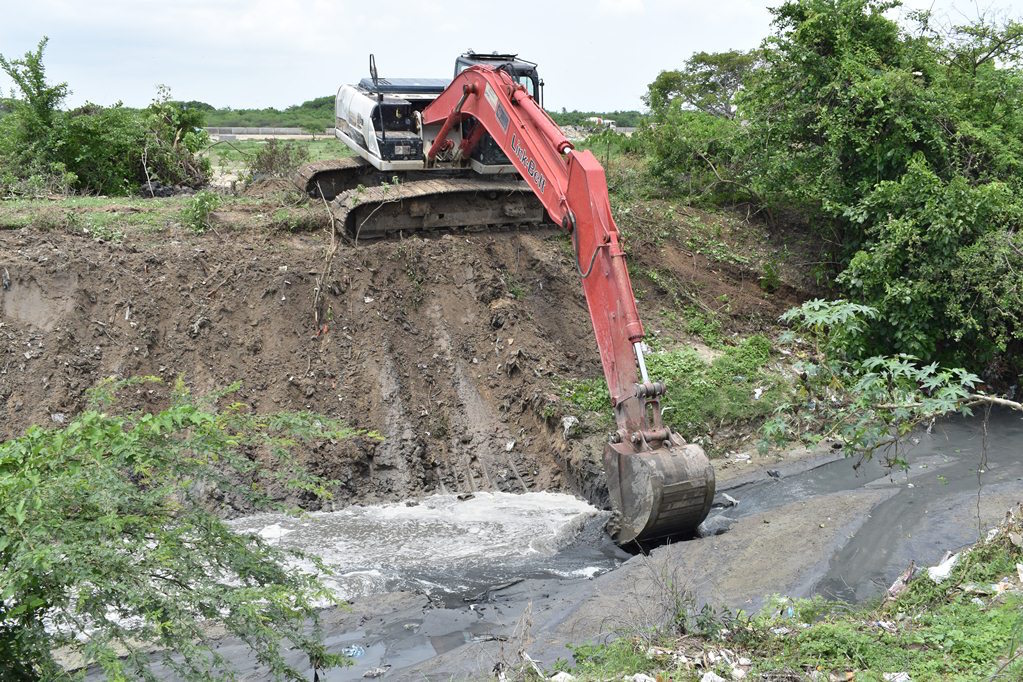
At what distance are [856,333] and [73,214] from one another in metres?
8.55

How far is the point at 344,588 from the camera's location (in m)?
6.98

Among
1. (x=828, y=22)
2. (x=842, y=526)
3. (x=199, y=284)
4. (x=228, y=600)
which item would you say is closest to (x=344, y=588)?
(x=228, y=600)

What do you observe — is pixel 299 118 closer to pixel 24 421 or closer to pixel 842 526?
pixel 24 421

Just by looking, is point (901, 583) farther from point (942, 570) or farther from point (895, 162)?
point (895, 162)

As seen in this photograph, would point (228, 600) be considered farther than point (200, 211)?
No

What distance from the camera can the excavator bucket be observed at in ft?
22.6

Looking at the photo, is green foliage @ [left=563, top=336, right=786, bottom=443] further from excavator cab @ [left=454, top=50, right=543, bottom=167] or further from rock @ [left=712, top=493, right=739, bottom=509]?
excavator cab @ [left=454, top=50, right=543, bottom=167]

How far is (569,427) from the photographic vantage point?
29.1 feet

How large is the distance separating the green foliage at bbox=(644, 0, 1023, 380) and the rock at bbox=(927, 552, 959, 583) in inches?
145

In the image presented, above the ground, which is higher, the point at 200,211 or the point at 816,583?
the point at 200,211

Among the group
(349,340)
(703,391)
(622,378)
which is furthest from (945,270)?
(349,340)

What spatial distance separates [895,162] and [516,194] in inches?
168

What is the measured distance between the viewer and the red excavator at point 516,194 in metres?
7.05

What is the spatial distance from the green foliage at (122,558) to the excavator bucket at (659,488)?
2673 millimetres
